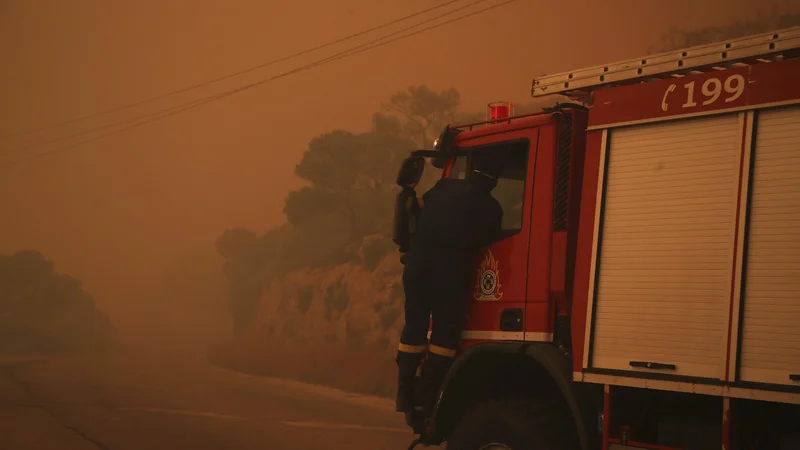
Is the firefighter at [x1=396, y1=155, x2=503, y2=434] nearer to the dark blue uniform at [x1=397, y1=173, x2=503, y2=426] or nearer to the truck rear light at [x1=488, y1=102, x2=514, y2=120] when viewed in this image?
the dark blue uniform at [x1=397, y1=173, x2=503, y2=426]

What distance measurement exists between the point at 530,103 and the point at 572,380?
35165mm

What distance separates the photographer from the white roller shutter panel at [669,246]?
475cm

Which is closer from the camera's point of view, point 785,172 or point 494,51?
point 785,172

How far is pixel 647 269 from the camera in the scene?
5.08m

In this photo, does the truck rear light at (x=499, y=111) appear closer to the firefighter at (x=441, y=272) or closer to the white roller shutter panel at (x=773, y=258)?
the firefighter at (x=441, y=272)

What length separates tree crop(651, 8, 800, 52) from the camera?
1161 inches

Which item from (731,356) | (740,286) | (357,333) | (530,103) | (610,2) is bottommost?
(357,333)

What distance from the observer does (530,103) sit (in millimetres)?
39688

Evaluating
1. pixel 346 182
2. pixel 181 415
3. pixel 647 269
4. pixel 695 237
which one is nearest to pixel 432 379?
pixel 647 269

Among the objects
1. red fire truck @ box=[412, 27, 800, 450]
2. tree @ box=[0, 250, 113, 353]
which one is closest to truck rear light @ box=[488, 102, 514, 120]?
red fire truck @ box=[412, 27, 800, 450]

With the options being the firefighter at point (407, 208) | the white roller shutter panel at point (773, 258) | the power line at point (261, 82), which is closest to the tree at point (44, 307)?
the power line at point (261, 82)

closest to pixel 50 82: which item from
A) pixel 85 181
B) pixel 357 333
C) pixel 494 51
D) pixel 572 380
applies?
pixel 85 181

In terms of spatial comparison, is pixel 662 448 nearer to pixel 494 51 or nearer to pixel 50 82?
pixel 494 51

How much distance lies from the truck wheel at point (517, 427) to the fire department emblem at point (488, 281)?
0.65 meters
